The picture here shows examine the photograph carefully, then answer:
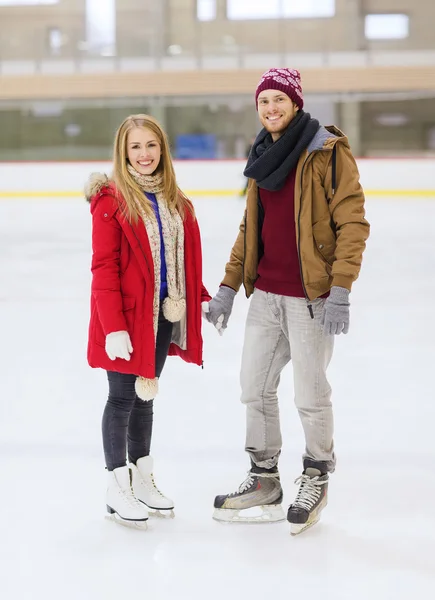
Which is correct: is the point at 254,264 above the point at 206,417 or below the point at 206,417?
above

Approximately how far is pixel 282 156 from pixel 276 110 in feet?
0.42

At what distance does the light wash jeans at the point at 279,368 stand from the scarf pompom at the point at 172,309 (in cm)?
22

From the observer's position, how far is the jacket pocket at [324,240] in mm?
2250

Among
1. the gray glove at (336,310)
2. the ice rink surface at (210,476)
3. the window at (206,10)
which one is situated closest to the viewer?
the ice rink surface at (210,476)

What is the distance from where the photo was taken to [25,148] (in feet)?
51.1

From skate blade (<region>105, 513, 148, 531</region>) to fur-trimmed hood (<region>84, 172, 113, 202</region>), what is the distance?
868 mm

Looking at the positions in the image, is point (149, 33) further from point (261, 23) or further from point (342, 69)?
point (342, 69)

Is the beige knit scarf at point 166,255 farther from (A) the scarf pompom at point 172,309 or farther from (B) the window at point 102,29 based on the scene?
(B) the window at point 102,29

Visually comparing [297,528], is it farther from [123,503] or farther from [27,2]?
[27,2]

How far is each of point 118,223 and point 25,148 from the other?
13948 millimetres

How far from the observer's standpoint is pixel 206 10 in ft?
52.7

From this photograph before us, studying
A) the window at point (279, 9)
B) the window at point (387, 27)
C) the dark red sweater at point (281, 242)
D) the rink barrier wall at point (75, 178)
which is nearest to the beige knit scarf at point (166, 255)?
the dark red sweater at point (281, 242)

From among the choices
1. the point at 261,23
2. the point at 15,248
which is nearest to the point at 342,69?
the point at 261,23

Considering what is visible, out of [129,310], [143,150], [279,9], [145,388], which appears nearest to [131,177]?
[143,150]
